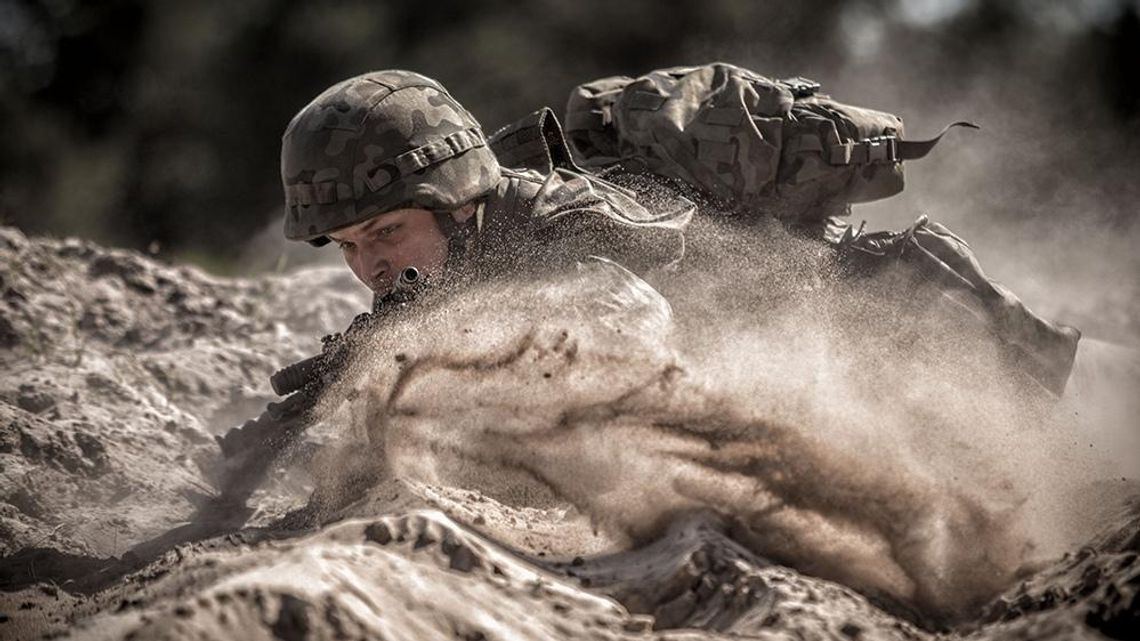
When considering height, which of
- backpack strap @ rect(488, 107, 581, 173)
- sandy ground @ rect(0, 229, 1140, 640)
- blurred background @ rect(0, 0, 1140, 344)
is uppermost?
blurred background @ rect(0, 0, 1140, 344)

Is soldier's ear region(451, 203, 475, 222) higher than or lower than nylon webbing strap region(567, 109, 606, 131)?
lower

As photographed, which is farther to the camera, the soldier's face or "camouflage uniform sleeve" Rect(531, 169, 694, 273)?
the soldier's face

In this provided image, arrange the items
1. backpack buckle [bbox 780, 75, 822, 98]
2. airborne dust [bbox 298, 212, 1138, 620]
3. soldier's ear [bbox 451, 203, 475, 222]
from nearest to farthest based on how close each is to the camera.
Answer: airborne dust [bbox 298, 212, 1138, 620] → soldier's ear [bbox 451, 203, 475, 222] → backpack buckle [bbox 780, 75, 822, 98]

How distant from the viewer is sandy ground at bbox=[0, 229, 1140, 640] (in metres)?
3.28

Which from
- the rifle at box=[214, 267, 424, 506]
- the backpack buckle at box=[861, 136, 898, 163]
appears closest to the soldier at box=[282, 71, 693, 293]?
the rifle at box=[214, 267, 424, 506]

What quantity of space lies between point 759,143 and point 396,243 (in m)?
1.24

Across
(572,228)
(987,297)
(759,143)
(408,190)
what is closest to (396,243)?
(408,190)

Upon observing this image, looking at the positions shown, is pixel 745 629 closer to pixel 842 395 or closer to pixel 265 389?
pixel 842 395

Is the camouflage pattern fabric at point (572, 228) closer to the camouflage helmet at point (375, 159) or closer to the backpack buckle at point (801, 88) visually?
the camouflage helmet at point (375, 159)

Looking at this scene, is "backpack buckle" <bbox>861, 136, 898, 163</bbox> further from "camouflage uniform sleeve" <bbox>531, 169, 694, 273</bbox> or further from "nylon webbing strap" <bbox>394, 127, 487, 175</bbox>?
"nylon webbing strap" <bbox>394, 127, 487, 175</bbox>

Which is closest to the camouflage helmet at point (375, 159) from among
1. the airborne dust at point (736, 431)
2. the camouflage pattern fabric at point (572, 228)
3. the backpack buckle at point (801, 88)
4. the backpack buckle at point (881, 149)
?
the camouflage pattern fabric at point (572, 228)

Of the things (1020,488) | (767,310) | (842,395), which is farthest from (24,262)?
(1020,488)

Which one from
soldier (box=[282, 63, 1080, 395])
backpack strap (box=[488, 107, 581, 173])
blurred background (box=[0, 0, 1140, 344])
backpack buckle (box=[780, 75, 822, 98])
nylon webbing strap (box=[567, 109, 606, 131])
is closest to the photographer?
soldier (box=[282, 63, 1080, 395])

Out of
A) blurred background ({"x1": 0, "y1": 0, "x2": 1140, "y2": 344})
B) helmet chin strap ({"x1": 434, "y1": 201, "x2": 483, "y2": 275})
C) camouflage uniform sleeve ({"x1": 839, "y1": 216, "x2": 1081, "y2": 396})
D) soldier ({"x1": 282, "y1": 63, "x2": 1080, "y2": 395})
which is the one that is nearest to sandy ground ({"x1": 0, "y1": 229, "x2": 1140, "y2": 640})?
camouflage uniform sleeve ({"x1": 839, "y1": 216, "x2": 1081, "y2": 396})
